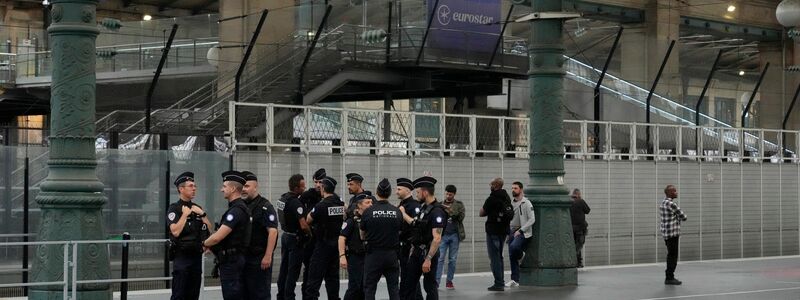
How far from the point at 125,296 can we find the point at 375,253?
3.42m

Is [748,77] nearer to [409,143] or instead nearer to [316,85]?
[316,85]

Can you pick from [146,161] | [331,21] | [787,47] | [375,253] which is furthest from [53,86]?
[787,47]

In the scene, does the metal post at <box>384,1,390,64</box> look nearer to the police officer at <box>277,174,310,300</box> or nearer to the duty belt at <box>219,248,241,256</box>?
the police officer at <box>277,174,310,300</box>

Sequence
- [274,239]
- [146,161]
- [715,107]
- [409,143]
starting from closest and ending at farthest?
1. [274,239]
2. [146,161]
3. [409,143]
4. [715,107]

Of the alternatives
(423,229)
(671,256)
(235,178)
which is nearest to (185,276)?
(235,178)

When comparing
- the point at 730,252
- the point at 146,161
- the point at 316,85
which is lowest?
the point at 730,252

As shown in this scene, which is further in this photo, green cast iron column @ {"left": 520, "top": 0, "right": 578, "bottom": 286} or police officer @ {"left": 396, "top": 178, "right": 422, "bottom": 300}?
green cast iron column @ {"left": 520, "top": 0, "right": 578, "bottom": 286}

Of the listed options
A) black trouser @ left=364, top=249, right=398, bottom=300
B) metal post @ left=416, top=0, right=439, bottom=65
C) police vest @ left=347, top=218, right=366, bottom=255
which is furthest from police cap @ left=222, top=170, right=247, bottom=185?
metal post @ left=416, top=0, right=439, bottom=65

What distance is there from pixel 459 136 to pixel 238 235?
34.2 feet

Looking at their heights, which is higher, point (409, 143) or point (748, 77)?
point (748, 77)

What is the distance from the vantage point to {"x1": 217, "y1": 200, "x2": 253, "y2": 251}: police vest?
12.6m

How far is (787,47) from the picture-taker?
51469 mm

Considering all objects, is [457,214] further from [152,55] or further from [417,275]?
[152,55]

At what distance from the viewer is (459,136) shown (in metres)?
22.7
